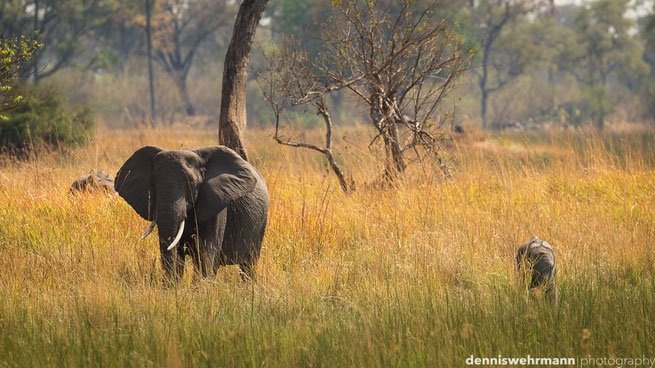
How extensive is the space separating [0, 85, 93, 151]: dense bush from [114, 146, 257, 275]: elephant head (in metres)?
7.87

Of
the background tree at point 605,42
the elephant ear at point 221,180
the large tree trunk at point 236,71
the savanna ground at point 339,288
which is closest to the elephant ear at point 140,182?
the elephant ear at point 221,180

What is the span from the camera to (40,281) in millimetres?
4996

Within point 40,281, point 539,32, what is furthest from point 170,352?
point 539,32

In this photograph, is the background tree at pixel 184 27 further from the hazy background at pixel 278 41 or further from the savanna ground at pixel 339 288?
the savanna ground at pixel 339 288

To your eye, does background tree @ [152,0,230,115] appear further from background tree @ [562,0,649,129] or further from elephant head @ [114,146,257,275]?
elephant head @ [114,146,257,275]

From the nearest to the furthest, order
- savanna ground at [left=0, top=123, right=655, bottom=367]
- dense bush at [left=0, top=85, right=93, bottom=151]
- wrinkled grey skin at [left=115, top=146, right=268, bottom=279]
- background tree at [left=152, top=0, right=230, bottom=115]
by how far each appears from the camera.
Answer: savanna ground at [left=0, top=123, right=655, bottom=367] → wrinkled grey skin at [left=115, top=146, right=268, bottom=279] → dense bush at [left=0, top=85, right=93, bottom=151] → background tree at [left=152, top=0, right=230, bottom=115]

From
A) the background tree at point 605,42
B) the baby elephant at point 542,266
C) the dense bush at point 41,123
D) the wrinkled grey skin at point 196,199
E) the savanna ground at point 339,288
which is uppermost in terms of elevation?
the background tree at point 605,42

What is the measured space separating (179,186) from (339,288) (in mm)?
1549

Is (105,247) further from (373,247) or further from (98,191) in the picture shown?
(373,247)

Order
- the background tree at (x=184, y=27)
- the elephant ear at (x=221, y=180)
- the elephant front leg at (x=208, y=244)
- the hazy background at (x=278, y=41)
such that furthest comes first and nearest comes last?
the background tree at (x=184, y=27), the hazy background at (x=278, y=41), the elephant front leg at (x=208, y=244), the elephant ear at (x=221, y=180)

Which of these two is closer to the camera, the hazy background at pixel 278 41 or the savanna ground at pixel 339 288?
the savanna ground at pixel 339 288

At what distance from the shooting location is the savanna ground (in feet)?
11.6

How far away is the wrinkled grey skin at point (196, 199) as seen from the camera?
4.27m

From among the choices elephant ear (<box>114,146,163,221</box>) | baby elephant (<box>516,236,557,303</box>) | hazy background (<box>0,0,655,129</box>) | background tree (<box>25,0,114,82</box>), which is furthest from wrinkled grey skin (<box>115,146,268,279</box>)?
background tree (<box>25,0,114,82</box>)
